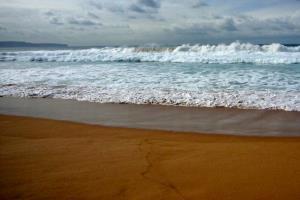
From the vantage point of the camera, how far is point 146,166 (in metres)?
3.35

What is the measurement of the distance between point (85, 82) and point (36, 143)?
6.72 m

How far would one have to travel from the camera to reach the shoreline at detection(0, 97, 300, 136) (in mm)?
5441

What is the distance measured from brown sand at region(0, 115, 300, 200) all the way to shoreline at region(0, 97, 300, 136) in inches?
27.2

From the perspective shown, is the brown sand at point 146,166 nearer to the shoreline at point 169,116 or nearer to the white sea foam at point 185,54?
the shoreline at point 169,116

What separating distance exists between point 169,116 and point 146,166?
3.04 meters

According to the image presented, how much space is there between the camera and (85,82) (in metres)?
10.8

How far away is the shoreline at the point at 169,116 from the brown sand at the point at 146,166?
27.2 inches

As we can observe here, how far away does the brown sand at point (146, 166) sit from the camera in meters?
2.78

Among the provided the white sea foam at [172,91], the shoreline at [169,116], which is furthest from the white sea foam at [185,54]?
the shoreline at [169,116]

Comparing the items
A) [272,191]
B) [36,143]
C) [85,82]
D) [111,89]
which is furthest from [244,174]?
[85,82]

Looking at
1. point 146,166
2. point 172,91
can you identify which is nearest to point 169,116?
point 172,91

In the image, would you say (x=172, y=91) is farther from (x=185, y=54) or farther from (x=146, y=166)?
(x=185, y=54)

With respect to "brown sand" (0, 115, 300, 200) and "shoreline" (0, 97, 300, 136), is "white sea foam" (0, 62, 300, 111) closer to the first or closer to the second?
"shoreline" (0, 97, 300, 136)

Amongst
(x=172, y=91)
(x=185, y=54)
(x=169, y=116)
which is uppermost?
(x=185, y=54)
